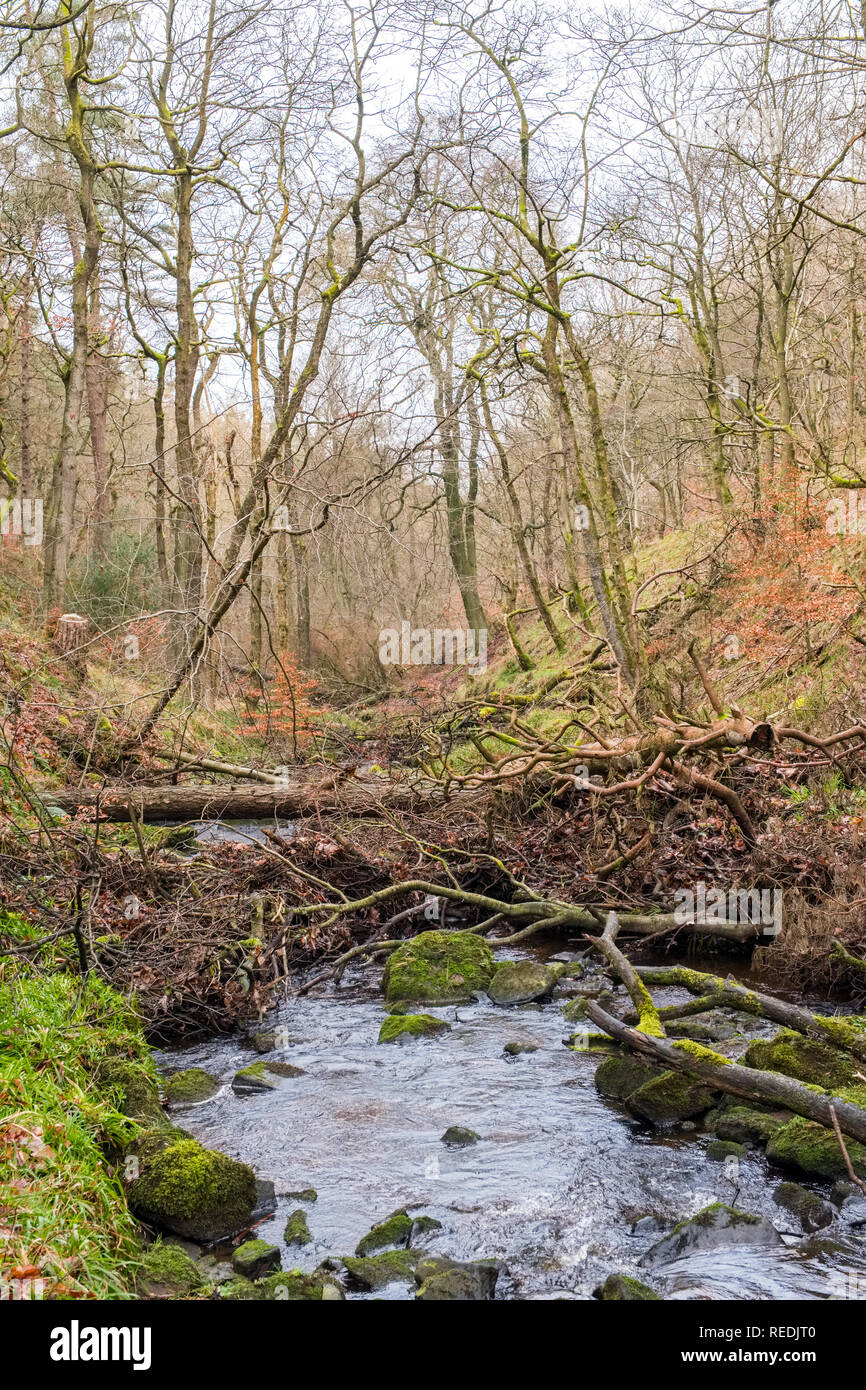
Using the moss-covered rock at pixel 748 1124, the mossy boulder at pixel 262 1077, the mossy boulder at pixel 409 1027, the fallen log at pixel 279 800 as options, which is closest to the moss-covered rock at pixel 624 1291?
the moss-covered rock at pixel 748 1124

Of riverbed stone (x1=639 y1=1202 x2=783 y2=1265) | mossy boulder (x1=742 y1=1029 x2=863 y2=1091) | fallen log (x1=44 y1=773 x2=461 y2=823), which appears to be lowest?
riverbed stone (x1=639 y1=1202 x2=783 y2=1265)

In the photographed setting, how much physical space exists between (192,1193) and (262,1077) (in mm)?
1922

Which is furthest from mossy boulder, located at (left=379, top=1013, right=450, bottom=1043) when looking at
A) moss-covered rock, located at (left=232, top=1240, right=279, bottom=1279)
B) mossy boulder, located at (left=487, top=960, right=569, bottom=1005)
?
moss-covered rock, located at (left=232, top=1240, right=279, bottom=1279)

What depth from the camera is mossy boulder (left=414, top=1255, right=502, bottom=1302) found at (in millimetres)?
4117

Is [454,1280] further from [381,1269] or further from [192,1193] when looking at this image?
[192,1193]

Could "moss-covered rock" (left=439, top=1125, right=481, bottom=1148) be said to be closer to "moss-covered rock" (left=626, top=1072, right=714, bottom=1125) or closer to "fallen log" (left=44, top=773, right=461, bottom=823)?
"moss-covered rock" (left=626, top=1072, right=714, bottom=1125)

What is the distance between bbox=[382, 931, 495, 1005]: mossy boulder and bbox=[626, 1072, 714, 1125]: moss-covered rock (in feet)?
8.43

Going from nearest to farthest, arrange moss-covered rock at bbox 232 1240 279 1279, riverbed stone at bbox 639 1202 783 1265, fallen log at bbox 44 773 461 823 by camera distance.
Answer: moss-covered rock at bbox 232 1240 279 1279, riverbed stone at bbox 639 1202 783 1265, fallen log at bbox 44 773 461 823

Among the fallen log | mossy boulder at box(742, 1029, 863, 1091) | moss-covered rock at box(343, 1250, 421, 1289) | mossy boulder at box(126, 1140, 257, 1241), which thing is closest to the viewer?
moss-covered rock at box(343, 1250, 421, 1289)

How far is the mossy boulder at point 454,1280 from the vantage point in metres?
4.12

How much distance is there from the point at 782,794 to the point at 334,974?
189 inches

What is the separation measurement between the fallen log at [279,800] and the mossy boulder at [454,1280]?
6.35 m

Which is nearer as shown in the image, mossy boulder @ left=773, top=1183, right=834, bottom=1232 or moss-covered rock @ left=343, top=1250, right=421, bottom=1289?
moss-covered rock @ left=343, top=1250, right=421, bottom=1289

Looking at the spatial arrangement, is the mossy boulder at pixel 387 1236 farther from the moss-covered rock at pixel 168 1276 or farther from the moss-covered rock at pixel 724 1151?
the moss-covered rock at pixel 724 1151
